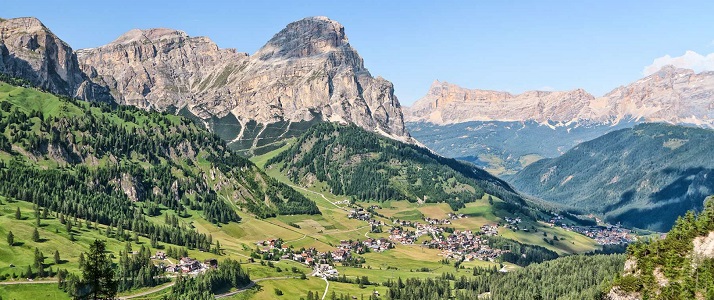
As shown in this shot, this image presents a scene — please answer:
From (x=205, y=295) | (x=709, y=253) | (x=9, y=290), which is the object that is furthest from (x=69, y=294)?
(x=709, y=253)

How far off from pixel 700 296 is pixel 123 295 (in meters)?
162

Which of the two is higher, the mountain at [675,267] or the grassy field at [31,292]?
the mountain at [675,267]

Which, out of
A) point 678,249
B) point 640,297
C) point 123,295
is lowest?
point 123,295

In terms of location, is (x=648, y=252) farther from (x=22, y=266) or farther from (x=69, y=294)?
(x=22, y=266)

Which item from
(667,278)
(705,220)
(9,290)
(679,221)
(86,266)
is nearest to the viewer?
(86,266)

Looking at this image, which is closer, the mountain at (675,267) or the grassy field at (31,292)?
the mountain at (675,267)

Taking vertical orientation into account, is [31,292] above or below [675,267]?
below

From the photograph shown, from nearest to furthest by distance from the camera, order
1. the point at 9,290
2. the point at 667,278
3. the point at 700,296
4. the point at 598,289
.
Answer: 1. the point at 700,296
2. the point at 667,278
3. the point at 9,290
4. the point at 598,289

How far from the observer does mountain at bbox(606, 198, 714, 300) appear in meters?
131

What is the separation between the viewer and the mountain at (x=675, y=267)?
131125mm

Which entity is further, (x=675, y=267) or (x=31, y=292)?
(x=31, y=292)

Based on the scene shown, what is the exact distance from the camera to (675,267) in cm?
13888

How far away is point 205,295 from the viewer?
19875cm

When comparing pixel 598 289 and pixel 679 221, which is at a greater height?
pixel 679 221
